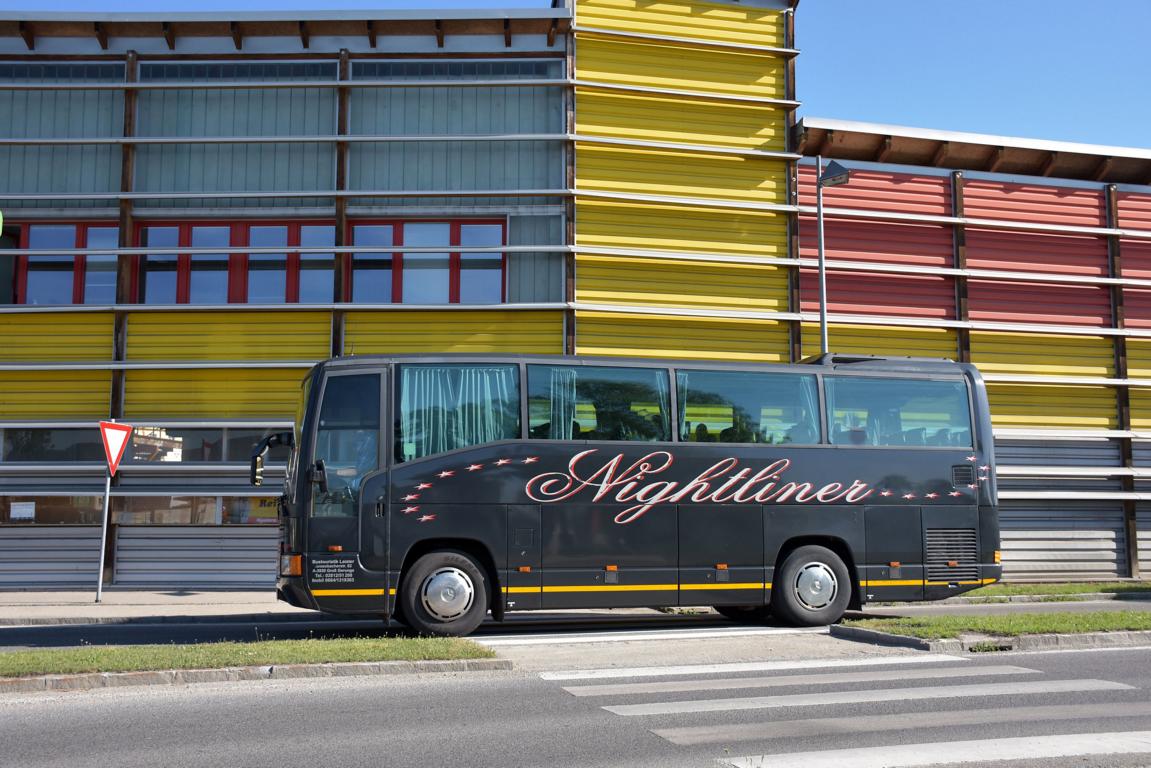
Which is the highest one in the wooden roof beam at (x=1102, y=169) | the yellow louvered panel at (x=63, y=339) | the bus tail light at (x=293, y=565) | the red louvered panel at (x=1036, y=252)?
the wooden roof beam at (x=1102, y=169)

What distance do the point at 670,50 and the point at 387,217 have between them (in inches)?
267

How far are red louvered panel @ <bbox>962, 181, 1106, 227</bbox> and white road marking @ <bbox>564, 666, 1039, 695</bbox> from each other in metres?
16.4

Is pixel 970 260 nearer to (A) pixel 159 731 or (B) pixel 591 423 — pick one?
(B) pixel 591 423

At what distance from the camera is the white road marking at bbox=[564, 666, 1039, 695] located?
944 centimetres

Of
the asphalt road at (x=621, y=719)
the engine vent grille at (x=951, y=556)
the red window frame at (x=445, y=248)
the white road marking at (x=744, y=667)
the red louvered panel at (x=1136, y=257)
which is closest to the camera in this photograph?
the asphalt road at (x=621, y=719)

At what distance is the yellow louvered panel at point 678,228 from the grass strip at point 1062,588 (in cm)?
772

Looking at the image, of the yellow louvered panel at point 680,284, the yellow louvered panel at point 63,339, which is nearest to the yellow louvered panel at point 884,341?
the yellow louvered panel at point 680,284

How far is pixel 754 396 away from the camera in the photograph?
1501 centimetres

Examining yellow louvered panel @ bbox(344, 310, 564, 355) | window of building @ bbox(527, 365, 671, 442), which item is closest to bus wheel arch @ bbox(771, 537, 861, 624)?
window of building @ bbox(527, 365, 671, 442)

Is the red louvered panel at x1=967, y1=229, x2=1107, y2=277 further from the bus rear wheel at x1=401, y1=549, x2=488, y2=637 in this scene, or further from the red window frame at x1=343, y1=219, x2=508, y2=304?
the bus rear wheel at x1=401, y1=549, x2=488, y2=637

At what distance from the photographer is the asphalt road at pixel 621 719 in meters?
6.92

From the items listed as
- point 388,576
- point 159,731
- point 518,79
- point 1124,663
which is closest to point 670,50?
point 518,79

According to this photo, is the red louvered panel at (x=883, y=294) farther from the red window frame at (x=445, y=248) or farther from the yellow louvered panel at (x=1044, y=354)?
the red window frame at (x=445, y=248)

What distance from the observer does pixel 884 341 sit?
23.6 meters
